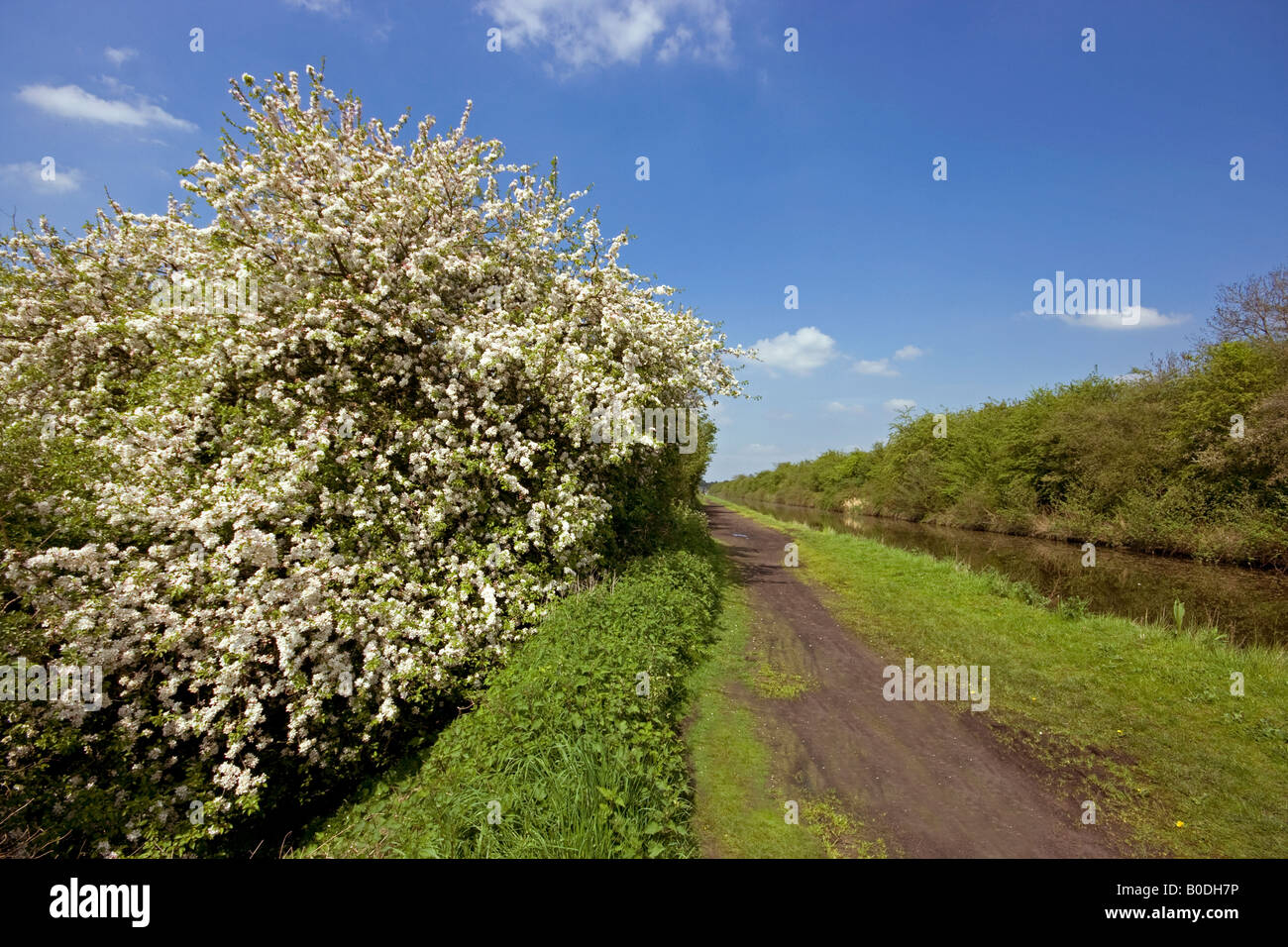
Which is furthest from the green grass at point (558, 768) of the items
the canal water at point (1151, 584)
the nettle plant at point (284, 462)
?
the canal water at point (1151, 584)

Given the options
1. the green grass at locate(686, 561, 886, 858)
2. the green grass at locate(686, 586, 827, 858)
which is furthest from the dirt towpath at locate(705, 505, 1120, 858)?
the green grass at locate(686, 586, 827, 858)

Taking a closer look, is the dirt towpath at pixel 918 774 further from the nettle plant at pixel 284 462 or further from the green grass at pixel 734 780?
the nettle plant at pixel 284 462

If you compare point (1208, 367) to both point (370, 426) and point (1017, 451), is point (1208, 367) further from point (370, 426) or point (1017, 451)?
point (370, 426)

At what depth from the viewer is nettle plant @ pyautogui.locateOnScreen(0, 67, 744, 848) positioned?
5609mm

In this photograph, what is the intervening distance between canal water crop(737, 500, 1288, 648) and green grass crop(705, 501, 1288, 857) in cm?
411

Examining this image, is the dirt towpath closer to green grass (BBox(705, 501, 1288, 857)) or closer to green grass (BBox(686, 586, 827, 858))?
green grass (BBox(686, 586, 827, 858))

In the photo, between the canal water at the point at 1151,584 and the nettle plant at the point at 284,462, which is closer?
the nettle plant at the point at 284,462

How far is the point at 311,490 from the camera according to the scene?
746 cm

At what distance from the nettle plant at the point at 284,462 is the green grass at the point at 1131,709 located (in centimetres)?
757

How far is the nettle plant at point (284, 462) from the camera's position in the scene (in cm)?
561

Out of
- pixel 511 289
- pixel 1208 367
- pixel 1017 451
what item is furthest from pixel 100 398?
pixel 1017 451

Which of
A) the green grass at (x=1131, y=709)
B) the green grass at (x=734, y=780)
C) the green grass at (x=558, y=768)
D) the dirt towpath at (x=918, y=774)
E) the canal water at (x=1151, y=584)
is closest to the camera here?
the green grass at (x=558, y=768)
